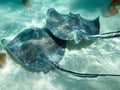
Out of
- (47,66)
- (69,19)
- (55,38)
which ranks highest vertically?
(69,19)

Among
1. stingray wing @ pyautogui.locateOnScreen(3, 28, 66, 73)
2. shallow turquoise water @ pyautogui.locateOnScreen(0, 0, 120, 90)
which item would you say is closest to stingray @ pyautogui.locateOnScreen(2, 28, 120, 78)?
stingray wing @ pyautogui.locateOnScreen(3, 28, 66, 73)

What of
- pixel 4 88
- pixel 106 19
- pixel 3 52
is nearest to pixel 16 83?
pixel 4 88

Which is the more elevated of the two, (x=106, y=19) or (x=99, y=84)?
(x=106, y=19)

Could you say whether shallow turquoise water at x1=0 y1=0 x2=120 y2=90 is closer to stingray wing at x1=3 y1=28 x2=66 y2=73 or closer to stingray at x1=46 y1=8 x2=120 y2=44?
stingray wing at x1=3 y1=28 x2=66 y2=73

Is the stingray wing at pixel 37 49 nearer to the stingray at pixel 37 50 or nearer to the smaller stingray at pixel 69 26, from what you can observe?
the stingray at pixel 37 50

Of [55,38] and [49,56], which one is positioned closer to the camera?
[49,56]

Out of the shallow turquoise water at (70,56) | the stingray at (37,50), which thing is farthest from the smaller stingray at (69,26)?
the shallow turquoise water at (70,56)

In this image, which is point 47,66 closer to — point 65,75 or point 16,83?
point 65,75
